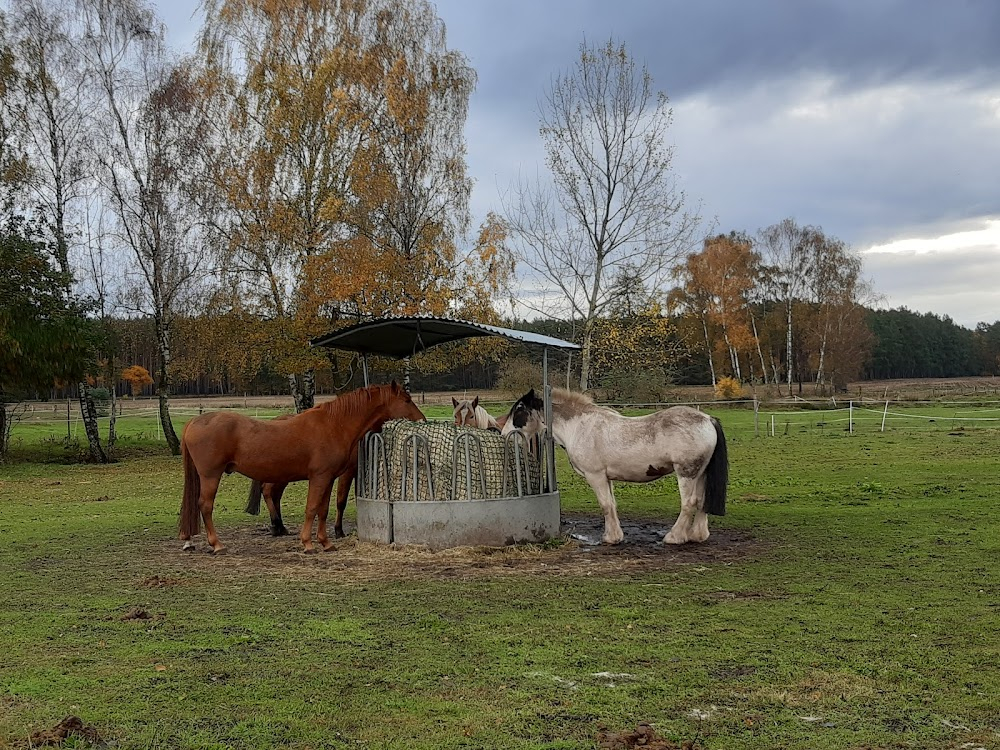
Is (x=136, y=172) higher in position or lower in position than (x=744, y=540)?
higher

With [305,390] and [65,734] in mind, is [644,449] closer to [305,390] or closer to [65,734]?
[65,734]

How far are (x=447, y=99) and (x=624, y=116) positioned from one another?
5615mm

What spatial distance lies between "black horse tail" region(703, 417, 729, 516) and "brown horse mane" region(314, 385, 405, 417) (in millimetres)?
3514

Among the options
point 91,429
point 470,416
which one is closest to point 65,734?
point 470,416

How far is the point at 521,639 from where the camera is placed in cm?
540

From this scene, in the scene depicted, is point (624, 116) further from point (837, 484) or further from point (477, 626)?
Answer: point (477, 626)

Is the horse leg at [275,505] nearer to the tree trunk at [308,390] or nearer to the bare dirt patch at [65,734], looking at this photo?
the bare dirt patch at [65,734]

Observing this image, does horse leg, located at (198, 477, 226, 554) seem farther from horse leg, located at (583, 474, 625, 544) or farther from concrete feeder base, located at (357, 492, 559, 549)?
horse leg, located at (583, 474, 625, 544)

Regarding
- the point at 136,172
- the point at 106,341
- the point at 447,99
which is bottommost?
the point at 106,341

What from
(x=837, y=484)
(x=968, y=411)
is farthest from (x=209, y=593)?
(x=968, y=411)

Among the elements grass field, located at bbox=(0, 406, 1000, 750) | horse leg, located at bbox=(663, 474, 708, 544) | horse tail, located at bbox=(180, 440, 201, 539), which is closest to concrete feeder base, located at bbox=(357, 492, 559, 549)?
grass field, located at bbox=(0, 406, 1000, 750)

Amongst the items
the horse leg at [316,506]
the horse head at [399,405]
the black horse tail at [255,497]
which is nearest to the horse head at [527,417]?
the horse head at [399,405]

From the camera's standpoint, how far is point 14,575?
7.95m

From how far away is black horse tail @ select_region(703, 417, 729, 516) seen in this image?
29.2 feet
